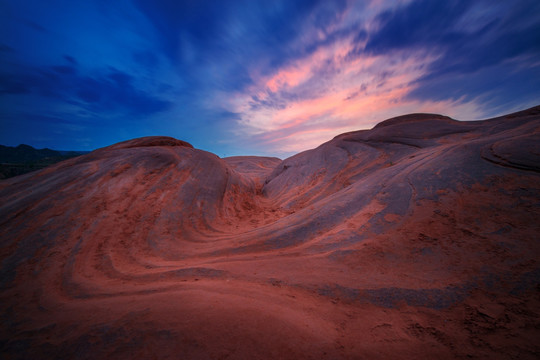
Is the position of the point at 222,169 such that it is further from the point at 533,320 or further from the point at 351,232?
the point at 533,320

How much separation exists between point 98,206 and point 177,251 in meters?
2.81

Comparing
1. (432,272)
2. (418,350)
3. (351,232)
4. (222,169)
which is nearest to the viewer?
(418,350)

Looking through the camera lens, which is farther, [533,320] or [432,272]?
[432,272]

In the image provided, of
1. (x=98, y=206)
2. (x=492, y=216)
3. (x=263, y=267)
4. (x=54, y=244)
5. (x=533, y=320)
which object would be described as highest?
(x=98, y=206)

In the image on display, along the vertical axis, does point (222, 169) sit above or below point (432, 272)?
above

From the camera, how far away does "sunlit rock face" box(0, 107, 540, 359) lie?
4.92 feet

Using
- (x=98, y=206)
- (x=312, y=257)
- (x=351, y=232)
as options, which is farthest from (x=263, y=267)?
(x=98, y=206)

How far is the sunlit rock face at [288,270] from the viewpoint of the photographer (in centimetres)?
150

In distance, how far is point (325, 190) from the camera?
25.1 ft

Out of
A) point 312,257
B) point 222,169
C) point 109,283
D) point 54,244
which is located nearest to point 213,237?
point 109,283

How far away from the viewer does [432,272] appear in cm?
220

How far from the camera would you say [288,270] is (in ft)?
8.76

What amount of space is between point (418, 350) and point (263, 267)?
1925 mm

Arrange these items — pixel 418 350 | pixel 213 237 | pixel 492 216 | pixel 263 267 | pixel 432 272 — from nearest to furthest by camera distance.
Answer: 1. pixel 418 350
2. pixel 432 272
3. pixel 492 216
4. pixel 263 267
5. pixel 213 237
